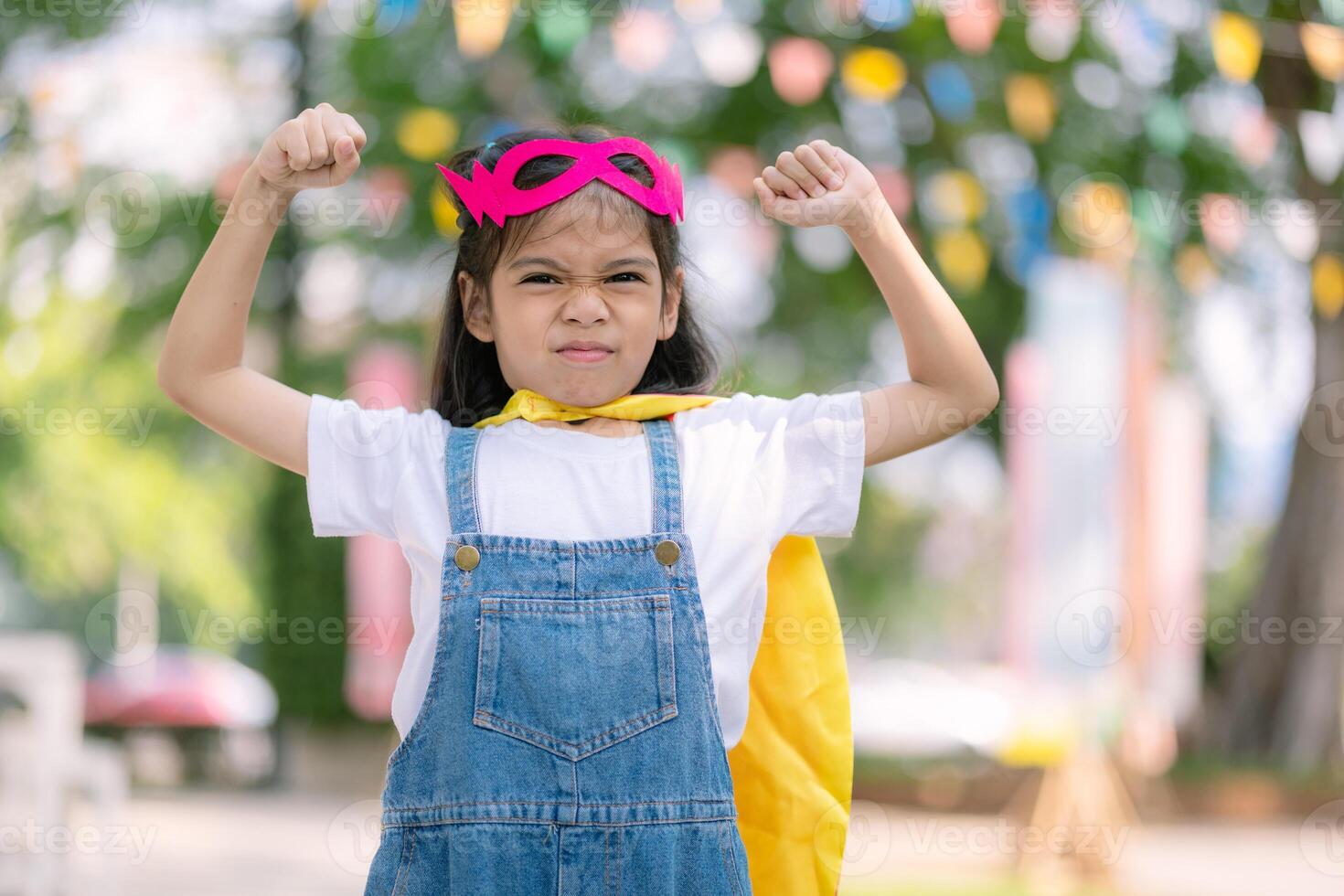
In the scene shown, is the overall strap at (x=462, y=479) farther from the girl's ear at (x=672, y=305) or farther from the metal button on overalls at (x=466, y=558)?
the girl's ear at (x=672, y=305)

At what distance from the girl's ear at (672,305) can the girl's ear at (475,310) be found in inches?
9.1

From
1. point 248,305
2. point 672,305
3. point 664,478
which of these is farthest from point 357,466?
point 672,305

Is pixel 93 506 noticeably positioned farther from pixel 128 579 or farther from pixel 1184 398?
pixel 1184 398

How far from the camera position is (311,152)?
1.75 meters

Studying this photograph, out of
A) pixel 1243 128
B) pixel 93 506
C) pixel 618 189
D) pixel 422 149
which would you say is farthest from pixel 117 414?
pixel 618 189

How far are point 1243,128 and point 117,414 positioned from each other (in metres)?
9.97

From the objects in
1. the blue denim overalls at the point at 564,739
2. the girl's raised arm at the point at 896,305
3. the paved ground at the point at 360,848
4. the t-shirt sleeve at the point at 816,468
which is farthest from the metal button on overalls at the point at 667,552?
the paved ground at the point at 360,848

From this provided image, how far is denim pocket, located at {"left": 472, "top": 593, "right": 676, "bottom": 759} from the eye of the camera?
1.70 meters

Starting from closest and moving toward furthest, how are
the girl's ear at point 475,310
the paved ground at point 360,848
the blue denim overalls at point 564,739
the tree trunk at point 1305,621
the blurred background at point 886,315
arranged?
the blue denim overalls at point 564,739 → the girl's ear at point 475,310 → the paved ground at point 360,848 → the blurred background at point 886,315 → the tree trunk at point 1305,621

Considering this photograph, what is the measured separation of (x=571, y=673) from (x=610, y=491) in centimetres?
24

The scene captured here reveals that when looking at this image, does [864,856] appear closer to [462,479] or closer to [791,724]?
[791,724]

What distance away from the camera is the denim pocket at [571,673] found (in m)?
1.70

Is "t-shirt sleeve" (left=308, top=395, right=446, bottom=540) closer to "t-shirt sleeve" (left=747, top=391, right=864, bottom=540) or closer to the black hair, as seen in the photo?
the black hair

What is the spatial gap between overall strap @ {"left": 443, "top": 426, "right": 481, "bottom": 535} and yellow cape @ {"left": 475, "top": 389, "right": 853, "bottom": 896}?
0.18 feet
